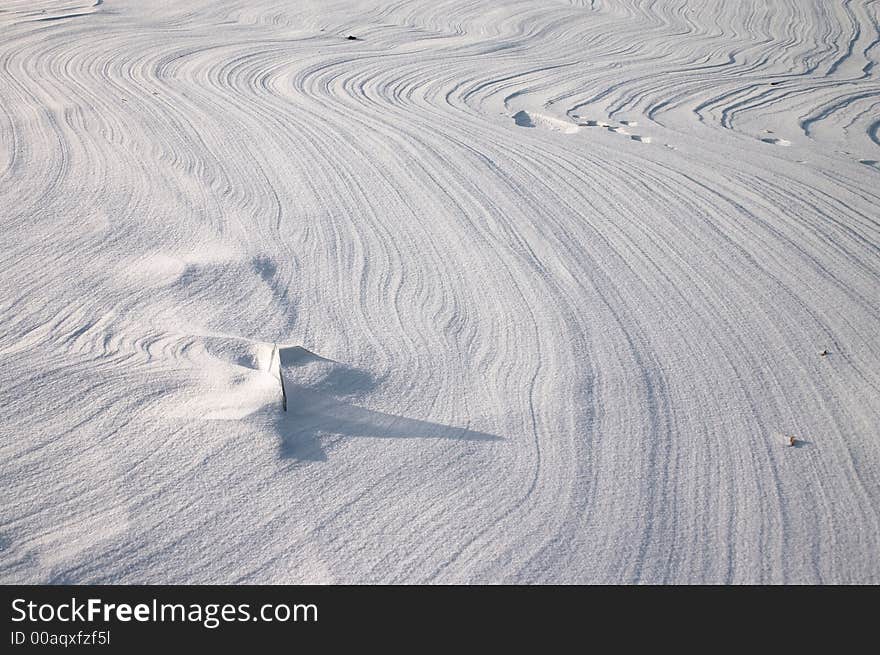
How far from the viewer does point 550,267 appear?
5.02 ft

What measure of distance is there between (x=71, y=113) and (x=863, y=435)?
2336 mm

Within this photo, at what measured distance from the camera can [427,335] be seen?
1264mm

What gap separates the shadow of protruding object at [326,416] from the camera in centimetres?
97

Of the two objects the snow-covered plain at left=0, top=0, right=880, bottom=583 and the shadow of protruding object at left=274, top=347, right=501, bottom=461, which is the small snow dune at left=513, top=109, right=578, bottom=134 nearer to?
the snow-covered plain at left=0, top=0, right=880, bottom=583

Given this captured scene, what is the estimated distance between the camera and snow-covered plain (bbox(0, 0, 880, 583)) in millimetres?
851

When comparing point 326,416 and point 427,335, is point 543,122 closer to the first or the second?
point 427,335

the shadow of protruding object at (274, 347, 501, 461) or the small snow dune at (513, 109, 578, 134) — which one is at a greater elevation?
the small snow dune at (513, 109, 578, 134)

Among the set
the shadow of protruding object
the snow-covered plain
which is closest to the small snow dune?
the snow-covered plain

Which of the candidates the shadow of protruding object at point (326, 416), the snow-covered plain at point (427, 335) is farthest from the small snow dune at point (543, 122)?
the shadow of protruding object at point (326, 416)

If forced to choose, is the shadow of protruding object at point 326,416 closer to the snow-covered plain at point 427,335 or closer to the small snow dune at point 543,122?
the snow-covered plain at point 427,335

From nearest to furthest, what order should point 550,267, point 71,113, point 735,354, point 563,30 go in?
point 735,354 < point 550,267 < point 71,113 < point 563,30

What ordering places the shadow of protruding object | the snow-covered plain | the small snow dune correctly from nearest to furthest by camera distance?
the snow-covered plain
the shadow of protruding object
the small snow dune

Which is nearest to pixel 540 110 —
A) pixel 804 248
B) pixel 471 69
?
pixel 471 69

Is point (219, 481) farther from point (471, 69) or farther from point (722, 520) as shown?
point (471, 69)
